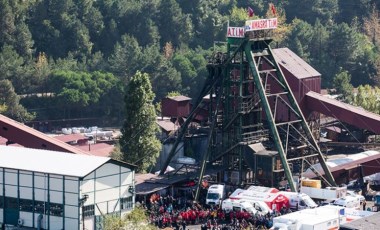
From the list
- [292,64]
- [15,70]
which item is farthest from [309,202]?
[15,70]

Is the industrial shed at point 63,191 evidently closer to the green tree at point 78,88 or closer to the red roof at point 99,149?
the red roof at point 99,149

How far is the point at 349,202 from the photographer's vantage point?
2376 inches

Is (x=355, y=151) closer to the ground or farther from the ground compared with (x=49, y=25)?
closer to the ground

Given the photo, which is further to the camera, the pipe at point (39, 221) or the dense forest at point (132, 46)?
the dense forest at point (132, 46)

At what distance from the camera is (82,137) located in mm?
87875

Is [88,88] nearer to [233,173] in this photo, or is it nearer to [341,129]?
[341,129]

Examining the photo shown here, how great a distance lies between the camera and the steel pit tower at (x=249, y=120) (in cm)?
6500

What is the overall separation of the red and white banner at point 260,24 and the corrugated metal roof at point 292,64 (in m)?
8.43

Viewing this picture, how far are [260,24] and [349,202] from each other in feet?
41.5

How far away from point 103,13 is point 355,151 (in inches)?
2361

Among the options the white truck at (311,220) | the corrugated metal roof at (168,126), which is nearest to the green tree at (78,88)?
the corrugated metal roof at (168,126)

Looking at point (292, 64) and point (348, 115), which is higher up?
point (292, 64)

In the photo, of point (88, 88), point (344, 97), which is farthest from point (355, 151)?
point (88, 88)

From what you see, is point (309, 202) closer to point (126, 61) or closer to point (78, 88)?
point (78, 88)
